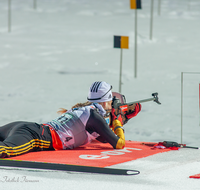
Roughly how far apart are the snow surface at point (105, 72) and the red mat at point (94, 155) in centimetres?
16

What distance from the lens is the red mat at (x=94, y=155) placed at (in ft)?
11.4

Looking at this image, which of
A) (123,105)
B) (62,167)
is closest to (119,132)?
(123,105)

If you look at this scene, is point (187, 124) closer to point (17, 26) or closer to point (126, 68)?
point (126, 68)

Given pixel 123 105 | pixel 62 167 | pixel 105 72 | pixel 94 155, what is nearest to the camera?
pixel 62 167

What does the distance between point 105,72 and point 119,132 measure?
240 inches

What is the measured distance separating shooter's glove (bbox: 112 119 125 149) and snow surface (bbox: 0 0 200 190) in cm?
41

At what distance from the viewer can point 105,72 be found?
1016cm

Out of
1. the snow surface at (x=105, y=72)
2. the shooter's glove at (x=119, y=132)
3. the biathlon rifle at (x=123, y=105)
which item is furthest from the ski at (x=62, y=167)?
the biathlon rifle at (x=123, y=105)

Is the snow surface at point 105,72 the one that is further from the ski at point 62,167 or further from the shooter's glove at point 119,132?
the shooter's glove at point 119,132

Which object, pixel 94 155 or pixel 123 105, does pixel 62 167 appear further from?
pixel 123 105

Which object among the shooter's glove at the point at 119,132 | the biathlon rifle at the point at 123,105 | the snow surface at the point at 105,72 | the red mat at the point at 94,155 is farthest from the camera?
the biathlon rifle at the point at 123,105

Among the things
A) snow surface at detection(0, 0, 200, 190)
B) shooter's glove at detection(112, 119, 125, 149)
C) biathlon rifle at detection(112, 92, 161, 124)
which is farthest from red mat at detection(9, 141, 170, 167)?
biathlon rifle at detection(112, 92, 161, 124)

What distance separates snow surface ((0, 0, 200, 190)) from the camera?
3078mm

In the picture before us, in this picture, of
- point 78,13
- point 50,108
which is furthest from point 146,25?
point 50,108
